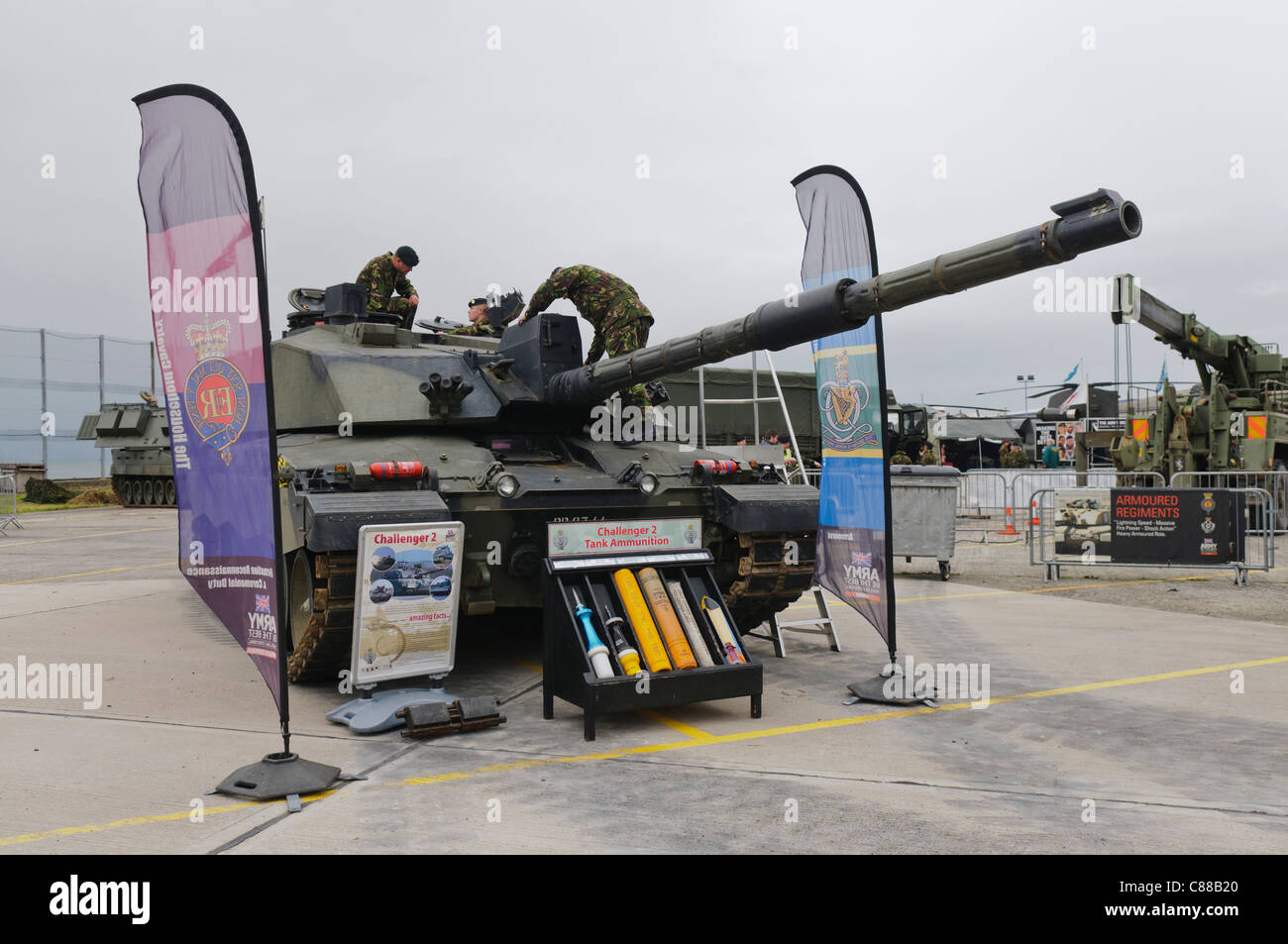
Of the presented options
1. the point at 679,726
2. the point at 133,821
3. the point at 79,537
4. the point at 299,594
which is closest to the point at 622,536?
the point at 679,726

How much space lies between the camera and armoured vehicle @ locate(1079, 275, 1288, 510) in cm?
1778

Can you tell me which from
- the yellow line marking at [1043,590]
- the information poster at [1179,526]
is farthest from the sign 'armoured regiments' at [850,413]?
the information poster at [1179,526]

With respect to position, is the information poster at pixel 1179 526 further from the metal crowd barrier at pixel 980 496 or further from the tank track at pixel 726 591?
the metal crowd barrier at pixel 980 496

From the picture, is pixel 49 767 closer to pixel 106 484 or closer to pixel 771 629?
pixel 771 629

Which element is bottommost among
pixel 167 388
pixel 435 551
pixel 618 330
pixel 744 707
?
pixel 744 707

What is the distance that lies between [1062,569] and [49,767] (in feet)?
38.2

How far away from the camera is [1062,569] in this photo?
43.3 feet

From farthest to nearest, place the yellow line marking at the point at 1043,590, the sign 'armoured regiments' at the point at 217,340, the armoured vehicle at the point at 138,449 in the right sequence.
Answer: the armoured vehicle at the point at 138,449 < the yellow line marking at the point at 1043,590 < the sign 'armoured regiments' at the point at 217,340

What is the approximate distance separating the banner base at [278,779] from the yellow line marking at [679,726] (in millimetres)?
1846

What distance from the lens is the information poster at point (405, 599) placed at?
5660 mm

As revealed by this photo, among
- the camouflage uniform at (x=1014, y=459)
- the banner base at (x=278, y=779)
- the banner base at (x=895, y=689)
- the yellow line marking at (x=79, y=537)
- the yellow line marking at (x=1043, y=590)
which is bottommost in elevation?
the yellow line marking at (x=1043, y=590)

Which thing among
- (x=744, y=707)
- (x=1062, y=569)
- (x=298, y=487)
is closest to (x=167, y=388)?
(x=298, y=487)

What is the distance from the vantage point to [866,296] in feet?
17.0

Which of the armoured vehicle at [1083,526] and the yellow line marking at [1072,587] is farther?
the armoured vehicle at [1083,526]
